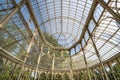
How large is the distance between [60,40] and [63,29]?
11.5 ft

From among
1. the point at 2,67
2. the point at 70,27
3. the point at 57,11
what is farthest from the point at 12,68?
the point at 70,27

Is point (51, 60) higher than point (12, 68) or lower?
higher

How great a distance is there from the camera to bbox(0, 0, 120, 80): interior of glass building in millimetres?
17359

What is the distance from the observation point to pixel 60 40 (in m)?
33.9

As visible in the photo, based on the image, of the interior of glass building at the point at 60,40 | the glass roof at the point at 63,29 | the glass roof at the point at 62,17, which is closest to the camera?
the glass roof at the point at 63,29

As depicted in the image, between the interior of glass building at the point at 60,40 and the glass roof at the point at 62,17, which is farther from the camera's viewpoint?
the glass roof at the point at 62,17

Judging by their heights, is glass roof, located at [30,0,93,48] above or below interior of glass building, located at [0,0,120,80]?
above

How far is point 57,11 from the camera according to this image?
26.5 m

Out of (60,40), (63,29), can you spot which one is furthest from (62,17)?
(60,40)

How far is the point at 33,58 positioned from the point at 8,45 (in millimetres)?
8321

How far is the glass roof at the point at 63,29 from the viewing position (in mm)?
17016

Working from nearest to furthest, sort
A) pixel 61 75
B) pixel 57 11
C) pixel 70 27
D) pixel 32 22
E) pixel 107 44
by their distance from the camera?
pixel 32 22, pixel 107 44, pixel 57 11, pixel 61 75, pixel 70 27

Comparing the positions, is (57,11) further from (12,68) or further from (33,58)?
(12,68)

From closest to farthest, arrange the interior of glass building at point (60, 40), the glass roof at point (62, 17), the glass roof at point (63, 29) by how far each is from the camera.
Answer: the glass roof at point (63, 29)
the interior of glass building at point (60, 40)
the glass roof at point (62, 17)
